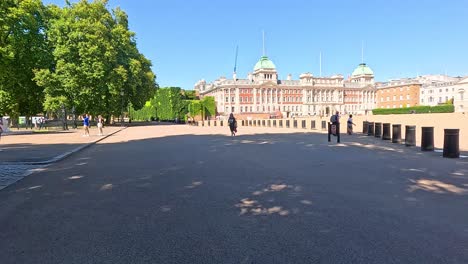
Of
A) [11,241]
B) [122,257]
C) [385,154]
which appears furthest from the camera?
[385,154]

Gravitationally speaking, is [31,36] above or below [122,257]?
above

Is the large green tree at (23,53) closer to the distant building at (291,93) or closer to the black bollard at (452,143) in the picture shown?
the black bollard at (452,143)

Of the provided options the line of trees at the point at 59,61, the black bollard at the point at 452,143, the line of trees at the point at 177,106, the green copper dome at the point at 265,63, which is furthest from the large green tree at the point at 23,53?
the green copper dome at the point at 265,63

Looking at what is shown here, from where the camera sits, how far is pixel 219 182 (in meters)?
8.07

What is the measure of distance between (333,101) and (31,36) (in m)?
130

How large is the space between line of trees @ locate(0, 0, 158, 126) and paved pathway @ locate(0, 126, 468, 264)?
26957 millimetres

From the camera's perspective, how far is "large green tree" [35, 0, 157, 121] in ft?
121

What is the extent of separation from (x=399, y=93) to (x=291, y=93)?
41.1m

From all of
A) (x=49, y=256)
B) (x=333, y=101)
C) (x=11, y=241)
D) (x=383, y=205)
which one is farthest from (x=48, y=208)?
(x=333, y=101)

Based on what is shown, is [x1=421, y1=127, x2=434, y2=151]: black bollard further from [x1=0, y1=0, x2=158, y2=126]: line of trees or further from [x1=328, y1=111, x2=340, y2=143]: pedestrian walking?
[x1=0, y1=0, x2=158, y2=126]: line of trees

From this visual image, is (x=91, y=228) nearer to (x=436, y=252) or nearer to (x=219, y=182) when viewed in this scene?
(x=219, y=182)

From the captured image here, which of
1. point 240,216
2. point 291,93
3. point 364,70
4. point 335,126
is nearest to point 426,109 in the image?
point 335,126

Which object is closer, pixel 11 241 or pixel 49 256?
pixel 49 256

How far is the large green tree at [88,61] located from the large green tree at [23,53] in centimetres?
146
